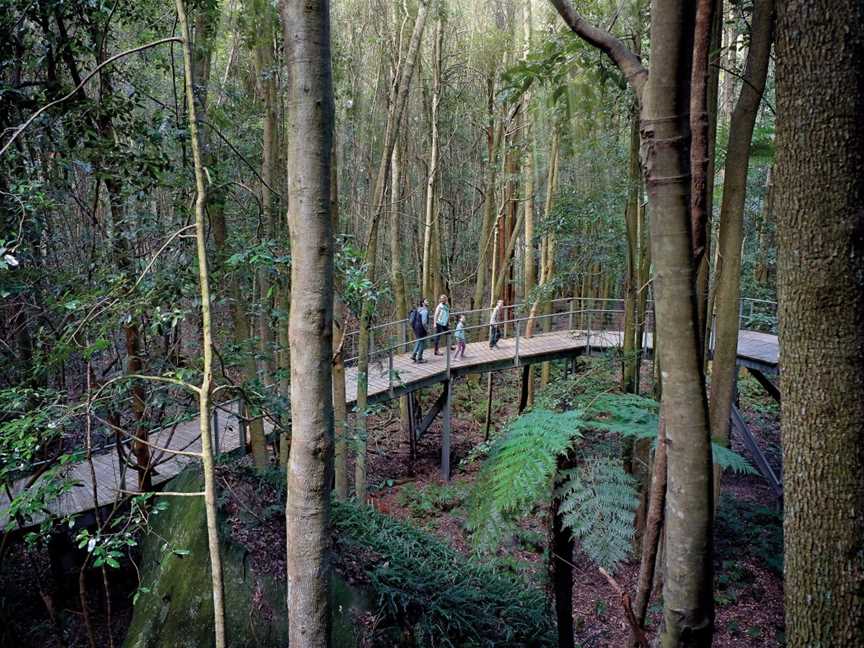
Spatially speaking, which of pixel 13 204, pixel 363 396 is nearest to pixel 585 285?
pixel 363 396

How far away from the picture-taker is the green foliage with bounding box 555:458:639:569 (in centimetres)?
200

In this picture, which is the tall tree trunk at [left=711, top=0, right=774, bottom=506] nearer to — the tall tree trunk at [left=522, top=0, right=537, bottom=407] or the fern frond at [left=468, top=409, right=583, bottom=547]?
the fern frond at [left=468, top=409, right=583, bottom=547]

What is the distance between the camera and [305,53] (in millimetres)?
1806

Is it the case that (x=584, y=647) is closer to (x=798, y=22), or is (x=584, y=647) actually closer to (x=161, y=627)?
(x=161, y=627)

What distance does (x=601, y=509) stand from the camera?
206 cm

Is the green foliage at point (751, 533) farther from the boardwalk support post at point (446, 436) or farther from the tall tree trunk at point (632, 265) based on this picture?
the boardwalk support post at point (446, 436)

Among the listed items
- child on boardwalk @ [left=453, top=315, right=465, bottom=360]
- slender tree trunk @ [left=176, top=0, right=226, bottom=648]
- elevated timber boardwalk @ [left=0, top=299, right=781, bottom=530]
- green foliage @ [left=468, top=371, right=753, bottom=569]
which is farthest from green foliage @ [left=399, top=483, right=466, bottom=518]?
slender tree trunk @ [left=176, top=0, right=226, bottom=648]

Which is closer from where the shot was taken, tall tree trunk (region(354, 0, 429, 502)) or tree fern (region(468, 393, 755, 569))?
tree fern (region(468, 393, 755, 569))

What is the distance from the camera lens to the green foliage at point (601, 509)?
78.9 inches

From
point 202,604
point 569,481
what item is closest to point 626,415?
point 569,481

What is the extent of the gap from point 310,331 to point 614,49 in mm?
1293

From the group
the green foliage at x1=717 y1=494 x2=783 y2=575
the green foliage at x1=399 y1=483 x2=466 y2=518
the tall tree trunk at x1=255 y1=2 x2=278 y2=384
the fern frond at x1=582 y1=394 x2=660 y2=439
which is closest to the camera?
the fern frond at x1=582 y1=394 x2=660 y2=439

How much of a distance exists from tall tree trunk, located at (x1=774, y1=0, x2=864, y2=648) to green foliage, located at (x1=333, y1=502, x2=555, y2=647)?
10.4ft

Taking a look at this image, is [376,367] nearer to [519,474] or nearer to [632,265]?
[632,265]
